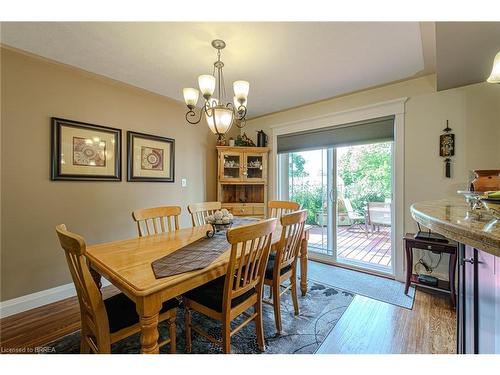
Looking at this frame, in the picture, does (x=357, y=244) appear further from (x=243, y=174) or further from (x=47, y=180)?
(x=47, y=180)

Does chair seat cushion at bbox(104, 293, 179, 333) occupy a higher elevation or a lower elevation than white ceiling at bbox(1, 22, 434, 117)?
lower

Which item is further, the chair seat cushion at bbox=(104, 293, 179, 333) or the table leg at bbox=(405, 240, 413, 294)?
the table leg at bbox=(405, 240, 413, 294)

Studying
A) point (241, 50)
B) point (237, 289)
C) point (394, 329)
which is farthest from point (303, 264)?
point (241, 50)

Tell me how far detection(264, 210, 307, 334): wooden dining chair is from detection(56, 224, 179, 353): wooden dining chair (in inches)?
30.2

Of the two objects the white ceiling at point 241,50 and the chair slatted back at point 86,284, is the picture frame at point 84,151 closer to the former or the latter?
the white ceiling at point 241,50

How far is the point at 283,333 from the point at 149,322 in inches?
45.6

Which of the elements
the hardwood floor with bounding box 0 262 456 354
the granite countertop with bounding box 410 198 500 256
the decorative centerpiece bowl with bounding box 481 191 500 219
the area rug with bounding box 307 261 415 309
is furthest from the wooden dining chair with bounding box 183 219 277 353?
the area rug with bounding box 307 261 415 309

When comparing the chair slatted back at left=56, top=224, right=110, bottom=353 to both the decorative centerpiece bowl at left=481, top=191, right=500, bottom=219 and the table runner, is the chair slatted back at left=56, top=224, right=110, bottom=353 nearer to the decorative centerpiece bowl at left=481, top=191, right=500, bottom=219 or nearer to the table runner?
the table runner

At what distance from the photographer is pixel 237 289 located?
4.52 ft

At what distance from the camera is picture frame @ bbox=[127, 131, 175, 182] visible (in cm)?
278

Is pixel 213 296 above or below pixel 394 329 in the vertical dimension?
above

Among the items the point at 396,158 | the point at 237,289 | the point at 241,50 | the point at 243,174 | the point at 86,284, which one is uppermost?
the point at 241,50

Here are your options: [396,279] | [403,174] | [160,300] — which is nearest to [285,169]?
[403,174]

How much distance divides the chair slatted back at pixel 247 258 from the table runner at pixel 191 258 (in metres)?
0.17
